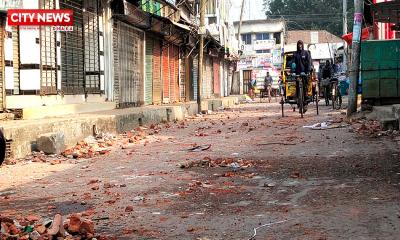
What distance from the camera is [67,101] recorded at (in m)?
13.9

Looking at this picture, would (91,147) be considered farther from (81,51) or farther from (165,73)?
(165,73)

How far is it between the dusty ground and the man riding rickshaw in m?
6.19

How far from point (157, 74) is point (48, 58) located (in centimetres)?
1189

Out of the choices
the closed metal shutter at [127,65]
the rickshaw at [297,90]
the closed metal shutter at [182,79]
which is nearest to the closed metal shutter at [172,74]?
the closed metal shutter at [182,79]

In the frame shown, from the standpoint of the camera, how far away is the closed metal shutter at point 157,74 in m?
23.8

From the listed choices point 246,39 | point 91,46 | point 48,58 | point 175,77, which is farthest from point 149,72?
point 246,39

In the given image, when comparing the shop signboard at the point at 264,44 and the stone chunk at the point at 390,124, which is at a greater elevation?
the shop signboard at the point at 264,44

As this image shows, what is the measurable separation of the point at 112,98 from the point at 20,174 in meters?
9.95

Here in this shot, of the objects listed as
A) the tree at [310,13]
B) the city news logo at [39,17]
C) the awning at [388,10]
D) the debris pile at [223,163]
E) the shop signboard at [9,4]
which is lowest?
the debris pile at [223,163]

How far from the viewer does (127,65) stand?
19.5 meters

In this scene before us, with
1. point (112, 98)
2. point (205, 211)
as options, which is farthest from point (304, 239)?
point (112, 98)

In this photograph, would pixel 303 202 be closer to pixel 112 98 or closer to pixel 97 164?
pixel 97 164

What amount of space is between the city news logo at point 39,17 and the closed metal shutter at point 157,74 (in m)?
13.2

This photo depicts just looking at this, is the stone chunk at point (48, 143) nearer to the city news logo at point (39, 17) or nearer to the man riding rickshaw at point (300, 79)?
the city news logo at point (39, 17)
